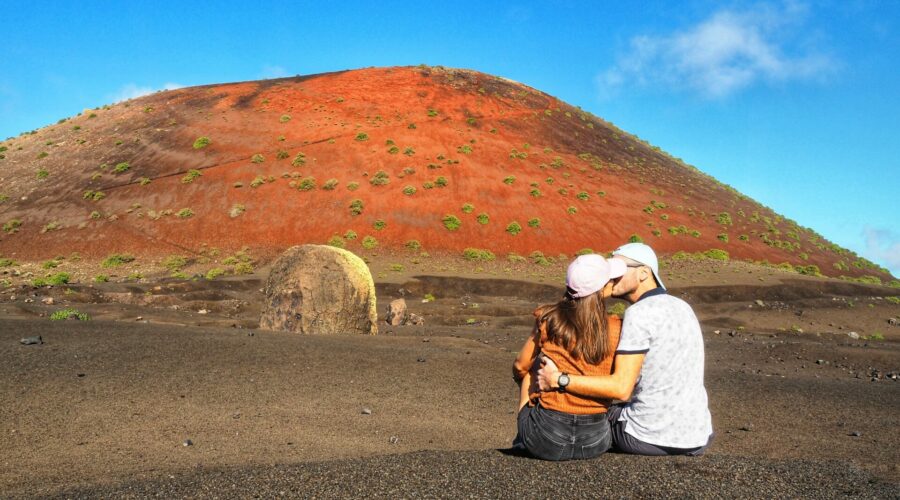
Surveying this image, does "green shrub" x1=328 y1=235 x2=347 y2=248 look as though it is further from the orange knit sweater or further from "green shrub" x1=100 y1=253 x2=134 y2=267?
the orange knit sweater

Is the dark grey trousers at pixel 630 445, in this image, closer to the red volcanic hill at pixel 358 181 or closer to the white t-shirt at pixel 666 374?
the white t-shirt at pixel 666 374

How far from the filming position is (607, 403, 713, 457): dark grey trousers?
14.7ft

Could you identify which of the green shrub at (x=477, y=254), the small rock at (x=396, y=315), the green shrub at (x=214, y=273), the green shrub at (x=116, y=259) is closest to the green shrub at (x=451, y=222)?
the green shrub at (x=477, y=254)

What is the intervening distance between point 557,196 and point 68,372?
36.0 meters

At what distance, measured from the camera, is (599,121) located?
6169 centimetres

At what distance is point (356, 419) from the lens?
853cm

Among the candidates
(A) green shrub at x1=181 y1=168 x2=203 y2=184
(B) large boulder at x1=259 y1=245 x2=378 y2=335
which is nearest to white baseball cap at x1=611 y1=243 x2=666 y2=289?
(B) large boulder at x1=259 y1=245 x2=378 y2=335

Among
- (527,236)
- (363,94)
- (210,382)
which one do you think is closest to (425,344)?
(210,382)

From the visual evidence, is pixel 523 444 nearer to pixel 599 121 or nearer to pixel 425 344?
pixel 425 344

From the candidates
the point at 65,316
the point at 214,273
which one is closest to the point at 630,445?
the point at 65,316

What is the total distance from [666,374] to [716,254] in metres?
37.8

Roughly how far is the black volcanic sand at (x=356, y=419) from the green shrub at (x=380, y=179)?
2393 cm

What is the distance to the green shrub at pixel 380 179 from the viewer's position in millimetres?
40500

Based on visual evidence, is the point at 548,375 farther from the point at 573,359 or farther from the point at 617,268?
the point at 617,268
